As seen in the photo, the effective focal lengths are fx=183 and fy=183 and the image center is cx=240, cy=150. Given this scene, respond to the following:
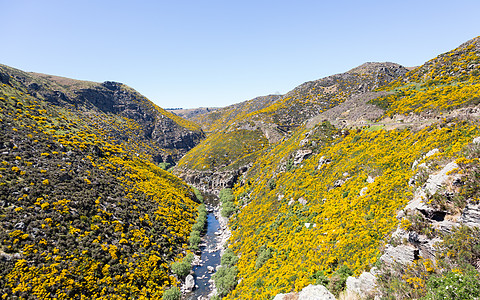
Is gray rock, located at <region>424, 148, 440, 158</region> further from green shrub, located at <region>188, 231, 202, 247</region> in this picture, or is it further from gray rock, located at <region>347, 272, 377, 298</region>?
green shrub, located at <region>188, 231, 202, 247</region>

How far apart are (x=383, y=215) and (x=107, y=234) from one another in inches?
1768

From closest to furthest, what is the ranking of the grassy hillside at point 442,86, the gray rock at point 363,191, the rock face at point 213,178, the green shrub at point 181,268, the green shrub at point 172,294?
1. the gray rock at point 363,191
2. the grassy hillside at point 442,86
3. the green shrub at point 172,294
4. the green shrub at point 181,268
5. the rock face at point 213,178

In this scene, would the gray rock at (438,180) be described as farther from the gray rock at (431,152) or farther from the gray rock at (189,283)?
the gray rock at (189,283)

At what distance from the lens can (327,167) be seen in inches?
1399

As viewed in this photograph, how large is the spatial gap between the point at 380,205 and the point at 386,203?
2.10 ft

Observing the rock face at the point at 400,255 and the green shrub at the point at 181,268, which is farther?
the green shrub at the point at 181,268

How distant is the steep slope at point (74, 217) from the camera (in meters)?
26.0

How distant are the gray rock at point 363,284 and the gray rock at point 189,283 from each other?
104 feet

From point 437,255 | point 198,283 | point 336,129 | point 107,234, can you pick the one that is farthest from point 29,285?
point 336,129

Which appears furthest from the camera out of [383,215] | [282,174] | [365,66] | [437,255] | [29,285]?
[365,66]

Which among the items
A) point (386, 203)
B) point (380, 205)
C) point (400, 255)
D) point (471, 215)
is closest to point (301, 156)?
point (380, 205)

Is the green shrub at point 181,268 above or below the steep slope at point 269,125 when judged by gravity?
below

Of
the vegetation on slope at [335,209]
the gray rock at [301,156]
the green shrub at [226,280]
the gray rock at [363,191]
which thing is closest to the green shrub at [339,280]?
the vegetation on slope at [335,209]

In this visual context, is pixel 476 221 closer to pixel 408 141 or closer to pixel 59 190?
pixel 408 141
